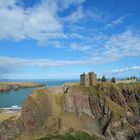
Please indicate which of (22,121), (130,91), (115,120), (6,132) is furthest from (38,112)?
(130,91)

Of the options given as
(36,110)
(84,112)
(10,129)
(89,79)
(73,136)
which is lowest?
(73,136)

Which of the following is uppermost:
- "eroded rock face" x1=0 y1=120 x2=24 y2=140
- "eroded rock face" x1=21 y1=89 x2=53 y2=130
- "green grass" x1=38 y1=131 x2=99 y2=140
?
"eroded rock face" x1=21 y1=89 x2=53 y2=130

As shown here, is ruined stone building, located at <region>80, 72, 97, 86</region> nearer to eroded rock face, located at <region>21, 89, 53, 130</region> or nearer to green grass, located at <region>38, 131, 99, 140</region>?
eroded rock face, located at <region>21, 89, 53, 130</region>

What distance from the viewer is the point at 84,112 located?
75.6 metres

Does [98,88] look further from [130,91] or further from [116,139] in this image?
[116,139]

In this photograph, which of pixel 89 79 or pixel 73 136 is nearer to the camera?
pixel 73 136

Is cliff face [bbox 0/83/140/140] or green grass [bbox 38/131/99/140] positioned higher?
cliff face [bbox 0/83/140/140]

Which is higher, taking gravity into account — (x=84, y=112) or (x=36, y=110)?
(x=36, y=110)

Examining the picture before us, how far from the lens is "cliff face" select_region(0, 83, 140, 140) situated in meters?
67.6

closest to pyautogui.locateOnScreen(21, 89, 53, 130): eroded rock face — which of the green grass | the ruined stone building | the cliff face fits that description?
the cliff face

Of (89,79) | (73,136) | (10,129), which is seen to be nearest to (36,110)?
(10,129)

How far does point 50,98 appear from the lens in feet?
236

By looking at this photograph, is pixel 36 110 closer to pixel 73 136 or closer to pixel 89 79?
pixel 73 136

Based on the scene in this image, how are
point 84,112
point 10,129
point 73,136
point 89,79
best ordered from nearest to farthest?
1. point 73,136
2. point 10,129
3. point 84,112
4. point 89,79
